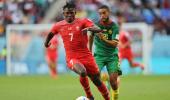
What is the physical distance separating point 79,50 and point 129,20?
62.9 ft

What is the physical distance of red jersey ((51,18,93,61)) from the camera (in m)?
12.9

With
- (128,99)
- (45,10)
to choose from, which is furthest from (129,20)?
(128,99)

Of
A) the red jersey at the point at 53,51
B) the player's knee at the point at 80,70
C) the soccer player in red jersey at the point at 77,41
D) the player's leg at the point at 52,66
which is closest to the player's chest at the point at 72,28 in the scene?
the soccer player in red jersey at the point at 77,41

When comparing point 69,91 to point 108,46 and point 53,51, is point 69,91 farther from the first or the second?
point 53,51

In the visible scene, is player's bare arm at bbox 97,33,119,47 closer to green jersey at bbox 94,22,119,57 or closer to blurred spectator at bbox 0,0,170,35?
green jersey at bbox 94,22,119,57

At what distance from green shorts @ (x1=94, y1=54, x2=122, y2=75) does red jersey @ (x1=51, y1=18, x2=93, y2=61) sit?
1.10 m

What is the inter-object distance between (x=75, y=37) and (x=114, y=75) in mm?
1385

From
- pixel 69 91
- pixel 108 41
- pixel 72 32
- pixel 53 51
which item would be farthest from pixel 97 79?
pixel 53 51

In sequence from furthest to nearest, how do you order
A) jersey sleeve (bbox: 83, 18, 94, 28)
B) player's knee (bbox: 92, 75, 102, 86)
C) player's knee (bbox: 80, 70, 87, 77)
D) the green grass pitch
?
1. the green grass pitch
2. player's knee (bbox: 92, 75, 102, 86)
3. jersey sleeve (bbox: 83, 18, 94, 28)
4. player's knee (bbox: 80, 70, 87, 77)

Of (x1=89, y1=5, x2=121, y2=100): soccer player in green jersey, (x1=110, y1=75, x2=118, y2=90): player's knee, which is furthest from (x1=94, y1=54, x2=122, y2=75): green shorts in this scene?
(x1=110, y1=75, x2=118, y2=90): player's knee

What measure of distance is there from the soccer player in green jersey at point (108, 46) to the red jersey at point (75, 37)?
65 centimetres

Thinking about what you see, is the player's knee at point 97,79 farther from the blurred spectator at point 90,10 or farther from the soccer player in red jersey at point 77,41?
the blurred spectator at point 90,10

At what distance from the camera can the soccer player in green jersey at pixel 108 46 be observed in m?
13.6

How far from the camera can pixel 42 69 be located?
29859 mm
